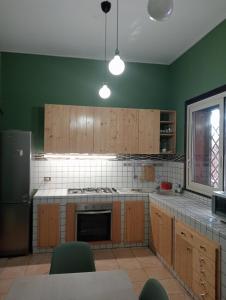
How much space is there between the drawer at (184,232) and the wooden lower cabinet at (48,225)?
174 cm

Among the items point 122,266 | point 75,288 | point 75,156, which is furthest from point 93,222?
point 75,288

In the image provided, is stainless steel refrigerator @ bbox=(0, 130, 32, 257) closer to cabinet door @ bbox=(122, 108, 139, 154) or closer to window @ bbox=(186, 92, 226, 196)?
cabinet door @ bbox=(122, 108, 139, 154)

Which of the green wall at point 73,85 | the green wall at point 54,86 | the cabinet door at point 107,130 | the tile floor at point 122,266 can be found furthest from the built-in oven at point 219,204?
the green wall at point 54,86

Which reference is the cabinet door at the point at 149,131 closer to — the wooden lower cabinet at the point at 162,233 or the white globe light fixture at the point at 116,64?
the wooden lower cabinet at the point at 162,233

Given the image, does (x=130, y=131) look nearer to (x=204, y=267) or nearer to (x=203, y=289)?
(x=204, y=267)

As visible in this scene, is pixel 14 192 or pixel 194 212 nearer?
pixel 194 212

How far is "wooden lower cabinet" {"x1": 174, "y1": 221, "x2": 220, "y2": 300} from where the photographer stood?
210cm

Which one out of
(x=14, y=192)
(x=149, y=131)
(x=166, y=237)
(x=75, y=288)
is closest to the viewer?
(x=75, y=288)

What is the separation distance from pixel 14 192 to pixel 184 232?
2.31 m

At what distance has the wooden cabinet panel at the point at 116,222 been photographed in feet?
12.1

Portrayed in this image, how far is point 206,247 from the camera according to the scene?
7.27 ft

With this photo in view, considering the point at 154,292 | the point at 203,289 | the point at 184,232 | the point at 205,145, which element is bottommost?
the point at 203,289

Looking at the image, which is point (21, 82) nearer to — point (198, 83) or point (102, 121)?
point (102, 121)

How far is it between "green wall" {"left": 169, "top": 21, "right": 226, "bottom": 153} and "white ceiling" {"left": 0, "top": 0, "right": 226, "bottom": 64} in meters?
0.13
